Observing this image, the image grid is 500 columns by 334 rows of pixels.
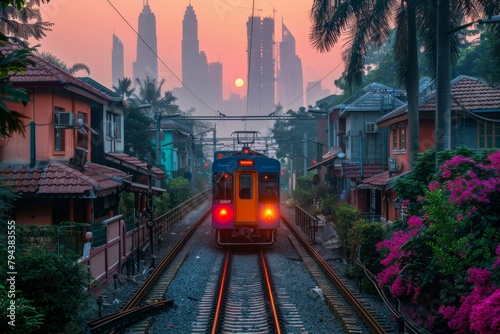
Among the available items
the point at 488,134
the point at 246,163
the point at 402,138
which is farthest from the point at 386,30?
the point at 246,163

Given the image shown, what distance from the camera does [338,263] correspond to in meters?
16.5

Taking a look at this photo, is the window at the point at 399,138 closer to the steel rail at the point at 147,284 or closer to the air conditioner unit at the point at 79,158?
the steel rail at the point at 147,284

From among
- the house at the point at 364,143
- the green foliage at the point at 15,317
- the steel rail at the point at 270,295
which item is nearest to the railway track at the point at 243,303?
the steel rail at the point at 270,295

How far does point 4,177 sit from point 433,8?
13265mm

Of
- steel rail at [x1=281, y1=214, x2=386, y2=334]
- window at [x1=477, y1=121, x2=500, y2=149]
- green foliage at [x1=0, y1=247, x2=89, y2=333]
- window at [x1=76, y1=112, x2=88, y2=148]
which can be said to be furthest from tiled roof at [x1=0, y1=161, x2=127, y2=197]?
window at [x1=477, y1=121, x2=500, y2=149]

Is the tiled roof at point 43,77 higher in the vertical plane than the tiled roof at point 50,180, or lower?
higher

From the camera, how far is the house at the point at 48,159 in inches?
587

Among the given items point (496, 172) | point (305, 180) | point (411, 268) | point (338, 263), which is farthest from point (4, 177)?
point (305, 180)

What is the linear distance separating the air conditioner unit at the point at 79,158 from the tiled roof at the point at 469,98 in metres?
11.3

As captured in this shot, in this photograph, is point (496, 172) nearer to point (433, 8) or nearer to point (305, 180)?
point (433, 8)

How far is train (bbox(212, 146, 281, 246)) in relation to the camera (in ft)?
60.3

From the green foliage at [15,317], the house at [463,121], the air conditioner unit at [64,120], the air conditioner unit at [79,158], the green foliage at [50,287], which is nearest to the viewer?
the green foliage at [15,317]

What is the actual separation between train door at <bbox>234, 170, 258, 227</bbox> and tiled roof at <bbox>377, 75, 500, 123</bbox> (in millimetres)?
6369

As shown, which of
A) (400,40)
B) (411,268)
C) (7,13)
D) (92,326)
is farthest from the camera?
(7,13)
